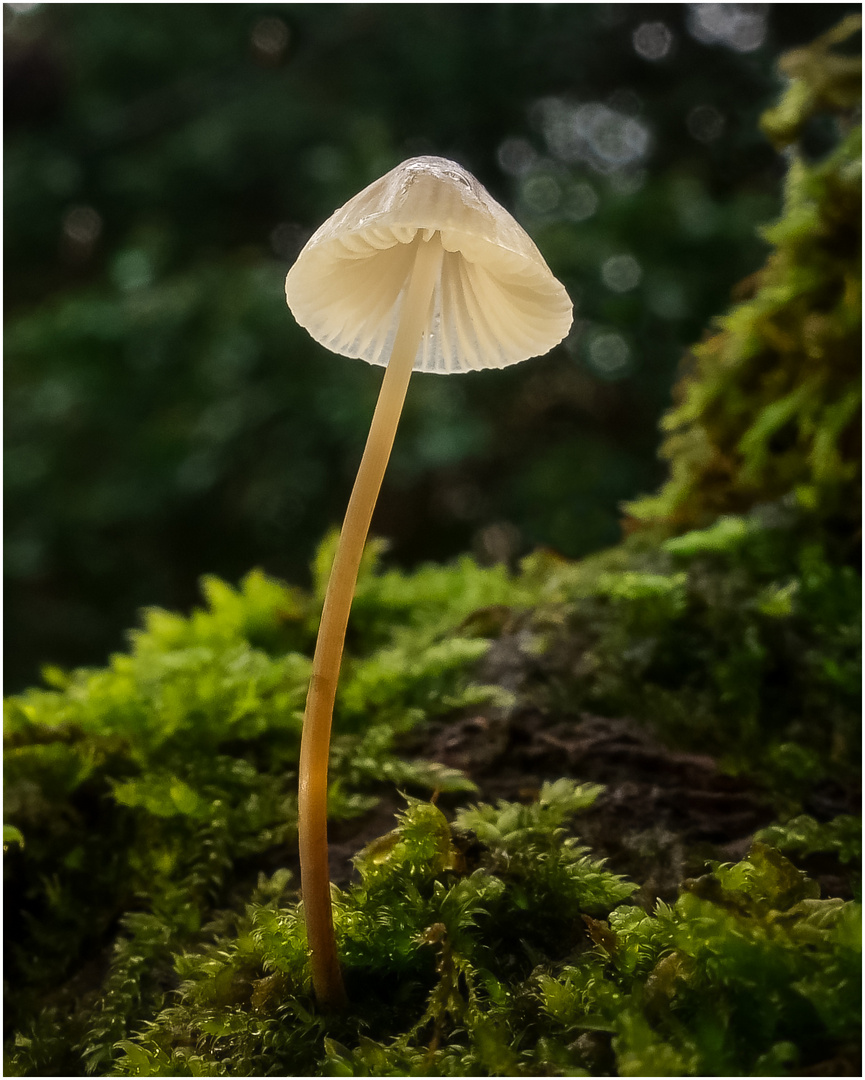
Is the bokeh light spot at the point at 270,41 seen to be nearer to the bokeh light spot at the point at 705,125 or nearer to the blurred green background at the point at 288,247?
the blurred green background at the point at 288,247

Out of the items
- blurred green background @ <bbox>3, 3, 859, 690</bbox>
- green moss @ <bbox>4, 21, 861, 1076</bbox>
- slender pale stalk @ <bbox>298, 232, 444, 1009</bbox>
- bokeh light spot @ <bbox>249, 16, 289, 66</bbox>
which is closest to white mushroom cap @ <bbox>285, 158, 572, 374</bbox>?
slender pale stalk @ <bbox>298, 232, 444, 1009</bbox>

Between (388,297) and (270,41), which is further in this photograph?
(270,41)

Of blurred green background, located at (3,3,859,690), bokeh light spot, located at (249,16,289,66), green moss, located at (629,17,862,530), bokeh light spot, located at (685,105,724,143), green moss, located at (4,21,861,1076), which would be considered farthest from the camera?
bokeh light spot, located at (685,105,724,143)

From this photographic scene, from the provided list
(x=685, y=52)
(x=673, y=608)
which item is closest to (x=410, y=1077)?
(x=673, y=608)

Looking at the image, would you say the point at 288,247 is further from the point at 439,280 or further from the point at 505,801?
the point at 505,801

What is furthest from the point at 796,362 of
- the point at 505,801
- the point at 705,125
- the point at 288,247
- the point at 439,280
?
the point at 288,247

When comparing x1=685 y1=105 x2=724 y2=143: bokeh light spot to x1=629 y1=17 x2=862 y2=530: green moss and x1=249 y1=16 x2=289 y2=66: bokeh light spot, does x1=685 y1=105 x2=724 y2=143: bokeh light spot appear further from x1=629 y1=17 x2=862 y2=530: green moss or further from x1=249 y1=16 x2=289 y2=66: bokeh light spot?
x1=629 y1=17 x2=862 y2=530: green moss

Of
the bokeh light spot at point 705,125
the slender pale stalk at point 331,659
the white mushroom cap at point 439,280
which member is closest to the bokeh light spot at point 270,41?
the bokeh light spot at point 705,125

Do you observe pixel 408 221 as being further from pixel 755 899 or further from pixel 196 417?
pixel 196 417
